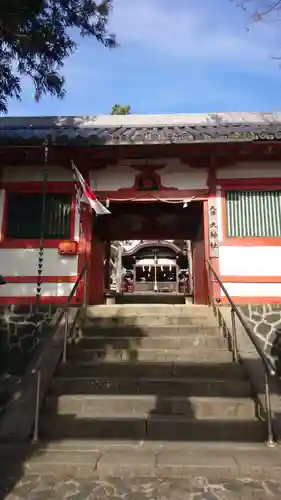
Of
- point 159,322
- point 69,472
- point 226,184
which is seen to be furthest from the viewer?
point 226,184

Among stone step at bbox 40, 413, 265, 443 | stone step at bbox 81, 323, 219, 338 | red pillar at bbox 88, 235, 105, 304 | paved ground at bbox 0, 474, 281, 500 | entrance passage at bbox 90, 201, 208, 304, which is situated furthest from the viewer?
entrance passage at bbox 90, 201, 208, 304

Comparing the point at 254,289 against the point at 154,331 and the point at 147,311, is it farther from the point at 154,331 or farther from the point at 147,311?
the point at 154,331

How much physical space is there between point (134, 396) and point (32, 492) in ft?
6.95

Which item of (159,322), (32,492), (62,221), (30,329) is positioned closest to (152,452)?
(32,492)

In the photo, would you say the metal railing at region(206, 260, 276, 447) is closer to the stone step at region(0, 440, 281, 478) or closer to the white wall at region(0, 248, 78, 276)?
the stone step at region(0, 440, 281, 478)

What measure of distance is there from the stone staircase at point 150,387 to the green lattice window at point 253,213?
218 cm

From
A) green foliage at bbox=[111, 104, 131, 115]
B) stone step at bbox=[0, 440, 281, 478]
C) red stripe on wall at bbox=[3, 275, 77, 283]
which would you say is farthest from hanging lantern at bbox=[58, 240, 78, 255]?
green foliage at bbox=[111, 104, 131, 115]

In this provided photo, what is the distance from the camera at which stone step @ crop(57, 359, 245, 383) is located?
629cm

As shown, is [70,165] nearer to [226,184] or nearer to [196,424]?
[226,184]

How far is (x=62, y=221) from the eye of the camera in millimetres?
9102

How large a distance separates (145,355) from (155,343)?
1.16 ft

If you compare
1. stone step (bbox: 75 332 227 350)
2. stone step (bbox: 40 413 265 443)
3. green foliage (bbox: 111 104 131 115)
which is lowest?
stone step (bbox: 40 413 265 443)

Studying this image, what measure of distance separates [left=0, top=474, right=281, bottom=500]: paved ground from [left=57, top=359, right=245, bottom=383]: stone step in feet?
7.26

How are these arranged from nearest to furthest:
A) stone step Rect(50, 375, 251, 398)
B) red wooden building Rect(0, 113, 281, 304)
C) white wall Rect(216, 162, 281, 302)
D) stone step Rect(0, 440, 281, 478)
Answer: stone step Rect(0, 440, 281, 478) < stone step Rect(50, 375, 251, 398) < red wooden building Rect(0, 113, 281, 304) < white wall Rect(216, 162, 281, 302)
